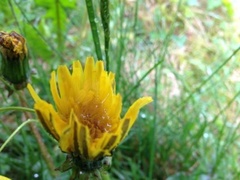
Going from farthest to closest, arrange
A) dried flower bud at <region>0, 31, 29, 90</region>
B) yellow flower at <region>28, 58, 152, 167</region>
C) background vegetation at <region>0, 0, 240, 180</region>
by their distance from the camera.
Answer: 1. background vegetation at <region>0, 0, 240, 180</region>
2. dried flower bud at <region>0, 31, 29, 90</region>
3. yellow flower at <region>28, 58, 152, 167</region>

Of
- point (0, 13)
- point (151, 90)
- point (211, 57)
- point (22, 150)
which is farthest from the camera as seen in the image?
point (211, 57)

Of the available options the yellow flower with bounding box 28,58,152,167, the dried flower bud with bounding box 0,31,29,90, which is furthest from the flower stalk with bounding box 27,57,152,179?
the dried flower bud with bounding box 0,31,29,90

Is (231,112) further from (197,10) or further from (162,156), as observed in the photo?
(197,10)

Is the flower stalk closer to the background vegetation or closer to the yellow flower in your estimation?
the yellow flower

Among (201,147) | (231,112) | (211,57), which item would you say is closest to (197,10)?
(211,57)

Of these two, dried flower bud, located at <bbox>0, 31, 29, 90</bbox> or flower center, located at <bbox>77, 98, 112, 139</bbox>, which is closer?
flower center, located at <bbox>77, 98, 112, 139</bbox>

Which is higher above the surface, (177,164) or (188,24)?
(188,24)

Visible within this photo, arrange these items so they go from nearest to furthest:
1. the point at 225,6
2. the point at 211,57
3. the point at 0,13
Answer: the point at 0,13 < the point at 211,57 < the point at 225,6

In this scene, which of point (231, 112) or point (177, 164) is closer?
point (177, 164)
